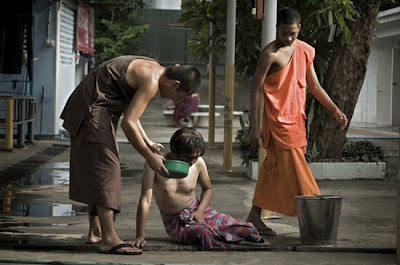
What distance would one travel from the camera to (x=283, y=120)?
29.3 feet

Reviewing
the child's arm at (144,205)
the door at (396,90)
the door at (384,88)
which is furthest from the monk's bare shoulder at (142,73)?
the door at (384,88)

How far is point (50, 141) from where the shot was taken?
69.9ft

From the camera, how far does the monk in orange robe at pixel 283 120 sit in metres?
→ 8.91

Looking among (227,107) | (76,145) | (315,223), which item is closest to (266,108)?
(315,223)

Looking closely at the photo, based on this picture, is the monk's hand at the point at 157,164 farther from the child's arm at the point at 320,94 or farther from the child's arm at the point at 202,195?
the child's arm at the point at 320,94

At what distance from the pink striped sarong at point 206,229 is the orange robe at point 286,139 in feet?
2.13

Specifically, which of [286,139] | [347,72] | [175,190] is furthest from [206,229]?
[347,72]

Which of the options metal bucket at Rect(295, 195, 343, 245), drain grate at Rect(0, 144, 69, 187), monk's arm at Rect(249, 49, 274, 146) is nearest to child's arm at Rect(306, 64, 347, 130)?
monk's arm at Rect(249, 49, 274, 146)

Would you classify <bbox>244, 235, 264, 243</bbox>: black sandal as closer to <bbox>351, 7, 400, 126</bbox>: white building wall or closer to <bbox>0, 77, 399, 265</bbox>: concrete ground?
<bbox>0, 77, 399, 265</bbox>: concrete ground

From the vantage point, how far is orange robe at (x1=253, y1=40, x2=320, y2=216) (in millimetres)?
8922

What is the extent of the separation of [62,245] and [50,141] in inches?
527

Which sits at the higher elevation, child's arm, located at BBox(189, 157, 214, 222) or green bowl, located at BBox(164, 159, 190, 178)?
green bowl, located at BBox(164, 159, 190, 178)

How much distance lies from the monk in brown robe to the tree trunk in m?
7.13

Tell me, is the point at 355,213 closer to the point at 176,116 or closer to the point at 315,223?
the point at 315,223
